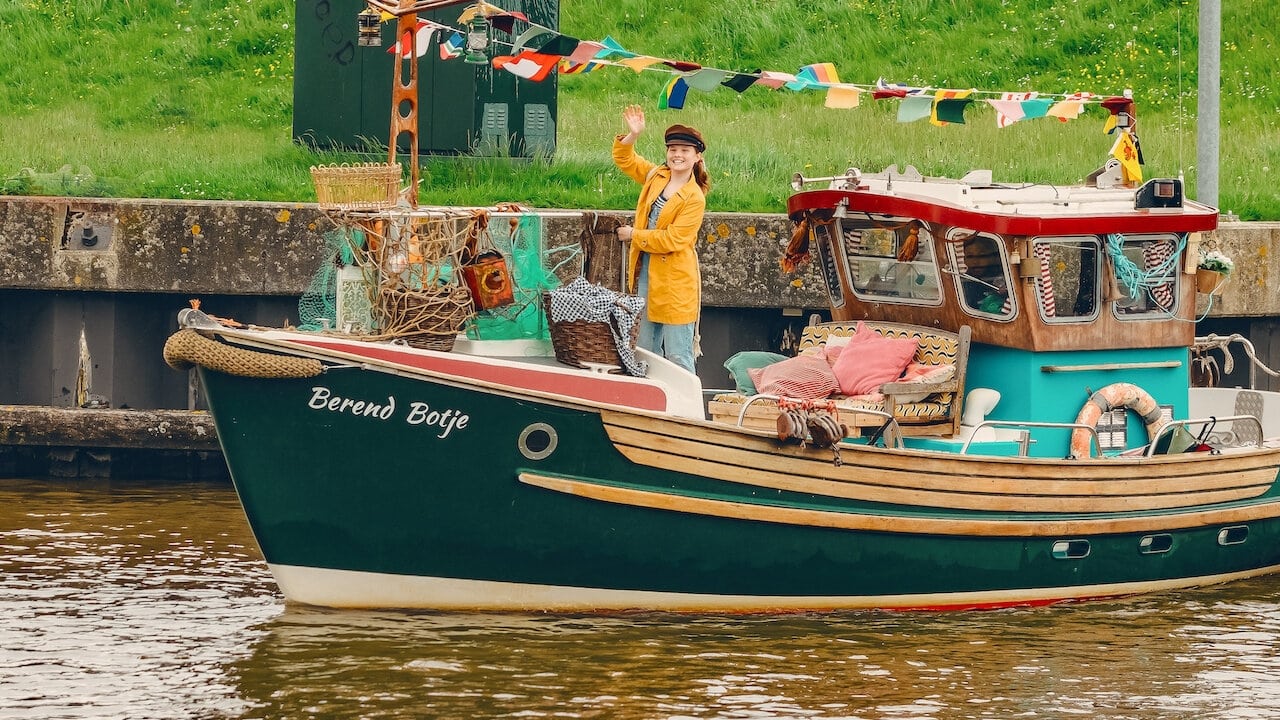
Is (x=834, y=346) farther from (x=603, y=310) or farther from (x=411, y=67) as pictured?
(x=411, y=67)

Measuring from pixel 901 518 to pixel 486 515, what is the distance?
7.45ft

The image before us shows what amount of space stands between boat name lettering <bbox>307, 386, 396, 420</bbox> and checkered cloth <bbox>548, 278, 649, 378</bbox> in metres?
1.15

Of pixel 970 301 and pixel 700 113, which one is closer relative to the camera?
pixel 970 301

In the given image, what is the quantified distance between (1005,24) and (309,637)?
13.9 metres

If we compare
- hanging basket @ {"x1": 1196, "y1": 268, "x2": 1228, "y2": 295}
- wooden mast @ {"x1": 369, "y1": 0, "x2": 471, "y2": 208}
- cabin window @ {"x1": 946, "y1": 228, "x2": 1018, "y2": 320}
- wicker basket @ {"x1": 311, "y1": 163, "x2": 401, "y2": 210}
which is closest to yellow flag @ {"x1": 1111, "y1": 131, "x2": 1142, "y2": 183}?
hanging basket @ {"x1": 1196, "y1": 268, "x2": 1228, "y2": 295}

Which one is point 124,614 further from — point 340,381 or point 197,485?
point 197,485

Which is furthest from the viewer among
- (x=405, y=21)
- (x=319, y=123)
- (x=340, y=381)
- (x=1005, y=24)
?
(x=1005, y=24)

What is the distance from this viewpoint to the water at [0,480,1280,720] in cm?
879

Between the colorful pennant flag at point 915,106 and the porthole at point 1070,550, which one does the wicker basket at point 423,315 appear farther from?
the porthole at point 1070,550

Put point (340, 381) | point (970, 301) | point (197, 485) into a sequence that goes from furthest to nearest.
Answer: point (197, 485) → point (970, 301) → point (340, 381)

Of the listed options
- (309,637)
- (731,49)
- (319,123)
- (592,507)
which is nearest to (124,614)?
(309,637)

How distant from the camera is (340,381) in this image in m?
9.59

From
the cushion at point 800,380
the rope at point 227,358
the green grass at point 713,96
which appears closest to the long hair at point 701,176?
the cushion at point 800,380

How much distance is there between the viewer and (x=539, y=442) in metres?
9.83
